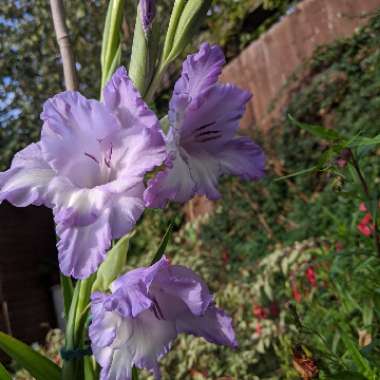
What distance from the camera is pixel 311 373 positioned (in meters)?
0.77

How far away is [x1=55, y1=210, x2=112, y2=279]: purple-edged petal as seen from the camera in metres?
0.52

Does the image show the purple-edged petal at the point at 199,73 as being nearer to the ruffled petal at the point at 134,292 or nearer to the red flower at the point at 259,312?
the ruffled petal at the point at 134,292

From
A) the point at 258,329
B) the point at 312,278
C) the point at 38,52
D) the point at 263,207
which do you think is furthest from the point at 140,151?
A: the point at 38,52

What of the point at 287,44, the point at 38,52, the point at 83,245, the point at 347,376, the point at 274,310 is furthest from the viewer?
the point at 38,52

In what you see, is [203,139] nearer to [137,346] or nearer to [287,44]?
[137,346]

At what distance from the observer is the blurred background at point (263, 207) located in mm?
1858

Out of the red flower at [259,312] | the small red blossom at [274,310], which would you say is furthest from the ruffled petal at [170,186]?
the small red blossom at [274,310]

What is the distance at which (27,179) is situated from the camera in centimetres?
57

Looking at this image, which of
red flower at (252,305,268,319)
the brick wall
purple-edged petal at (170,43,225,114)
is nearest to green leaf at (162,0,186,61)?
purple-edged petal at (170,43,225,114)

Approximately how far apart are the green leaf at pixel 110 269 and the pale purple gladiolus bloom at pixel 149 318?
31mm

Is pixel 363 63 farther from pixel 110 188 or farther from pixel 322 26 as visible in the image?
pixel 110 188

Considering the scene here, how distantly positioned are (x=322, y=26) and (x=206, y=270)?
1834 mm

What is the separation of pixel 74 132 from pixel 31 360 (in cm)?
28

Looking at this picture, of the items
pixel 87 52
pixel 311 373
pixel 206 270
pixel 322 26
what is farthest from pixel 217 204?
pixel 311 373
